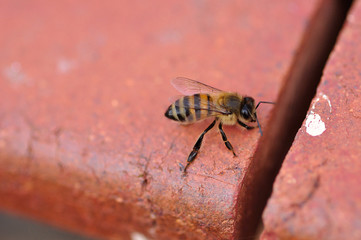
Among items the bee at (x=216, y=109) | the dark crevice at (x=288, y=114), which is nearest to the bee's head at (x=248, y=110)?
the bee at (x=216, y=109)

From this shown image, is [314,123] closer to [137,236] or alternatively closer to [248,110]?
[248,110]

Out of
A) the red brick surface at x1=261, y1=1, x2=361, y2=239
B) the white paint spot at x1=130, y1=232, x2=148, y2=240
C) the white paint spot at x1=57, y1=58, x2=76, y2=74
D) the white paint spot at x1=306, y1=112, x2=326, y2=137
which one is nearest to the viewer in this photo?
the red brick surface at x1=261, y1=1, x2=361, y2=239

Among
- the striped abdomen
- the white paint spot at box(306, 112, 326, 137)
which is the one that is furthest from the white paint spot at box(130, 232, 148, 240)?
the white paint spot at box(306, 112, 326, 137)

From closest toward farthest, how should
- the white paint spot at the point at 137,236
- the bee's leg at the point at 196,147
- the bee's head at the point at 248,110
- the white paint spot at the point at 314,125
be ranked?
the white paint spot at the point at 314,125 < the bee's leg at the point at 196,147 < the bee's head at the point at 248,110 < the white paint spot at the point at 137,236

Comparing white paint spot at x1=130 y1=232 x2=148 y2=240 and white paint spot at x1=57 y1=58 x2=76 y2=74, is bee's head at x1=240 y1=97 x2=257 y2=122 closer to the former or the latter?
white paint spot at x1=130 y1=232 x2=148 y2=240

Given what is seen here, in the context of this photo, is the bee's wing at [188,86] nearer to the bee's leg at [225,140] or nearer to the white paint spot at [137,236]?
the bee's leg at [225,140]

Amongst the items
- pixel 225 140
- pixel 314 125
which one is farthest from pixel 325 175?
pixel 225 140
